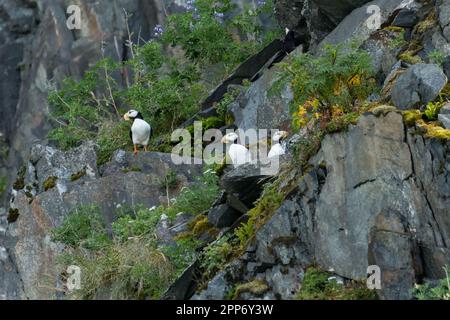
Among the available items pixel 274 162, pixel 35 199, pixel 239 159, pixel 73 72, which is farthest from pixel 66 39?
pixel 274 162

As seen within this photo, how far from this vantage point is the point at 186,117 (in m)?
21.4

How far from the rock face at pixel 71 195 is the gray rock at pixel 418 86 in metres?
5.96

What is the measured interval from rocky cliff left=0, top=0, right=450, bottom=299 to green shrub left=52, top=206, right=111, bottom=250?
0.21m

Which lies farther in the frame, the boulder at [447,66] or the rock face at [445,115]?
the boulder at [447,66]

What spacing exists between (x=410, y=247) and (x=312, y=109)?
2.67 m

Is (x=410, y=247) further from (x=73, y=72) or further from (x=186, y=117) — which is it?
(x=73, y=72)

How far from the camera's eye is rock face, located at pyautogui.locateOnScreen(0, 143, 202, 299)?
1866 centimetres

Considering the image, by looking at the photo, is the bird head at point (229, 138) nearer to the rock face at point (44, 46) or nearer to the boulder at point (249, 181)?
the boulder at point (249, 181)

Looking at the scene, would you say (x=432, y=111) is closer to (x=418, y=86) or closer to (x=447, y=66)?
(x=418, y=86)

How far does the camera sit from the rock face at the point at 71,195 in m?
18.7

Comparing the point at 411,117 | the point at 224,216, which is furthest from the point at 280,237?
the point at 224,216

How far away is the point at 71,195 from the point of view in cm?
1886

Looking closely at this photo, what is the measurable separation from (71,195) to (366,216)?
7.15m

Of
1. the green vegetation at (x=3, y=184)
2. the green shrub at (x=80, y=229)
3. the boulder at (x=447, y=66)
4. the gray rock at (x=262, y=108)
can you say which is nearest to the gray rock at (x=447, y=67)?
the boulder at (x=447, y=66)
